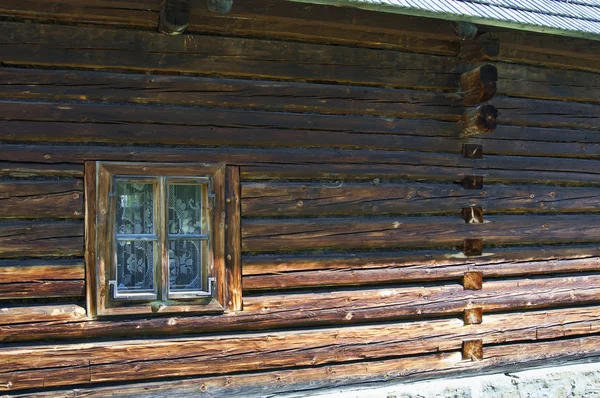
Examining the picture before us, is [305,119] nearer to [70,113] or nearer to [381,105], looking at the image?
[381,105]

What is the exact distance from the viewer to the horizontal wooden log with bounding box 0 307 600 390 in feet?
13.7

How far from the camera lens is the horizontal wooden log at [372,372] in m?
4.41

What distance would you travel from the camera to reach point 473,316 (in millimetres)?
5246

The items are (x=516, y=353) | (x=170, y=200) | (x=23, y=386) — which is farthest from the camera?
(x=516, y=353)

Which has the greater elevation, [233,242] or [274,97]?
[274,97]

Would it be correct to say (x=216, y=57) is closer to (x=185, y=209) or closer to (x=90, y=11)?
(x=90, y=11)

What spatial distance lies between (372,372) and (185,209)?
5.78 ft

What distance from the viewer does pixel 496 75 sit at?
5.04 meters

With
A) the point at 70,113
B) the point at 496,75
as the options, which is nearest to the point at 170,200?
the point at 70,113

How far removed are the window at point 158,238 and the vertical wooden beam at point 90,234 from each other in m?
0.03

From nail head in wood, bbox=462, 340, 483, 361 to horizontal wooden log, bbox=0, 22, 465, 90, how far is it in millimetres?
1929

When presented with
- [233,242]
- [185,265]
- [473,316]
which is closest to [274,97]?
[233,242]

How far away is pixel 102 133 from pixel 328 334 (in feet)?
6.64

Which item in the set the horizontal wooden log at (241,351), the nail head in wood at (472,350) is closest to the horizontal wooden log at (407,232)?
the horizontal wooden log at (241,351)
